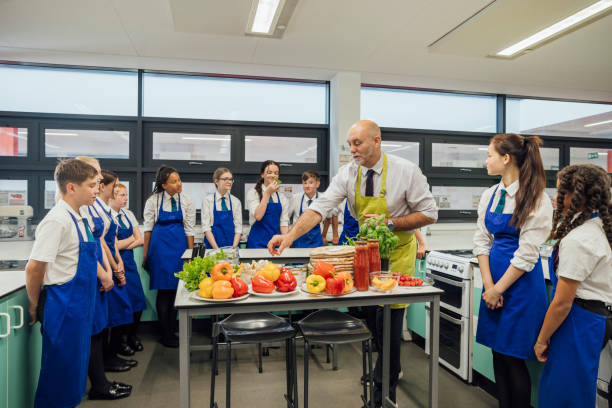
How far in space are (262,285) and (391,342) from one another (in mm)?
1105

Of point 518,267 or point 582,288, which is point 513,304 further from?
point 582,288

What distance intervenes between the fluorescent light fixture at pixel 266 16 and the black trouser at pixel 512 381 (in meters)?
2.58

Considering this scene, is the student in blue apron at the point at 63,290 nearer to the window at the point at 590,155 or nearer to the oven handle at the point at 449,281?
the oven handle at the point at 449,281

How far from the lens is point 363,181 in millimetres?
2383

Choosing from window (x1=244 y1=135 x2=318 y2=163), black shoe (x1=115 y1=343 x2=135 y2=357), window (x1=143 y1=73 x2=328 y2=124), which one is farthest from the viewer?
window (x1=244 y1=135 x2=318 y2=163)

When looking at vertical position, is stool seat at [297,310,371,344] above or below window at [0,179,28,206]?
below

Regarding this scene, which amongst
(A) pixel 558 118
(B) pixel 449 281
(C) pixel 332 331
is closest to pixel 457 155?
(A) pixel 558 118

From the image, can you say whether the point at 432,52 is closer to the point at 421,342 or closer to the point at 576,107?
the point at 421,342

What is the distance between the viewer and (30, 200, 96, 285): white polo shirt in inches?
70.8

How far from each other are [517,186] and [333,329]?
120cm

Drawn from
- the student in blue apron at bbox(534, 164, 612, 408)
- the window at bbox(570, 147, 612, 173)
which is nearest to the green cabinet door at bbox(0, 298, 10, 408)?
the student in blue apron at bbox(534, 164, 612, 408)

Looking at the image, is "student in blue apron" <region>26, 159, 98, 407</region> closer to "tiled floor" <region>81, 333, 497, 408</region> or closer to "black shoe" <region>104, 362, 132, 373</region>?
"tiled floor" <region>81, 333, 497, 408</region>

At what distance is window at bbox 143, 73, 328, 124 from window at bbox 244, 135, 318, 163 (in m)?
0.23

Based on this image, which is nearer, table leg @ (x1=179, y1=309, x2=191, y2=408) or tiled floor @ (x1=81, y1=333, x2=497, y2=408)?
table leg @ (x1=179, y1=309, x2=191, y2=408)
